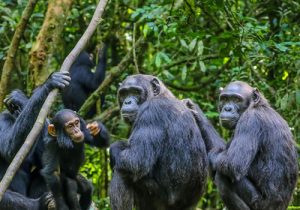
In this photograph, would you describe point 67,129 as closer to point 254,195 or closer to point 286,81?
point 254,195

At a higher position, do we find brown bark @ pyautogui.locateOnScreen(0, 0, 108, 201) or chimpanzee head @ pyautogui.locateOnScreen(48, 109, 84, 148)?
brown bark @ pyautogui.locateOnScreen(0, 0, 108, 201)

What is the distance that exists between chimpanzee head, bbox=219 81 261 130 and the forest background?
176 centimetres

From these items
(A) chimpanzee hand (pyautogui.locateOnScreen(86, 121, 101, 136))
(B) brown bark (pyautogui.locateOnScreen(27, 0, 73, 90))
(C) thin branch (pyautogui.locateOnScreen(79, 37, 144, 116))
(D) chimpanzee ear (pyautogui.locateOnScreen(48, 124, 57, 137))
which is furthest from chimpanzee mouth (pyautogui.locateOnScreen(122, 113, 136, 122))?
(C) thin branch (pyautogui.locateOnScreen(79, 37, 144, 116))

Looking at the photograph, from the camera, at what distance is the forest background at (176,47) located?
461 inches

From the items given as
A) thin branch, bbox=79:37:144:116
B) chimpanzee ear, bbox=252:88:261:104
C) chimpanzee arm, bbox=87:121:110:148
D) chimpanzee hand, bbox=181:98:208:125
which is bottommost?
thin branch, bbox=79:37:144:116

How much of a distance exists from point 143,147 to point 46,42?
3357mm

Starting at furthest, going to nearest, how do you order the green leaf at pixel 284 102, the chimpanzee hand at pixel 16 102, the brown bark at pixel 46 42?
1. the brown bark at pixel 46 42
2. the green leaf at pixel 284 102
3. the chimpanzee hand at pixel 16 102

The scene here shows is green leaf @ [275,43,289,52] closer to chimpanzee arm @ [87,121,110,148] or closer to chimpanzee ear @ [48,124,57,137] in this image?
chimpanzee arm @ [87,121,110,148]

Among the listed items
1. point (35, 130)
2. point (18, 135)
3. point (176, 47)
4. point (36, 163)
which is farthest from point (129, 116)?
point (176, 47)

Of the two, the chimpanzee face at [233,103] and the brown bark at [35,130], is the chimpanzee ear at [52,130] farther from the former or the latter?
the chimpanzee face at [233,103]

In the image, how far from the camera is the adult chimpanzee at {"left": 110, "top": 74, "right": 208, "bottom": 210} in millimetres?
9203

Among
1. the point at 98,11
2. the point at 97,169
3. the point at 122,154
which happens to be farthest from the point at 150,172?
the point at 97,169

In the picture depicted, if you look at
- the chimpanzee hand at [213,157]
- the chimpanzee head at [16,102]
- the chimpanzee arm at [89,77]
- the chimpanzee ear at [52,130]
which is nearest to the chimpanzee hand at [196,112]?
the chimpanzee hand at [213,157]

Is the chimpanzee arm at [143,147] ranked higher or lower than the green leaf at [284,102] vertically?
higher
